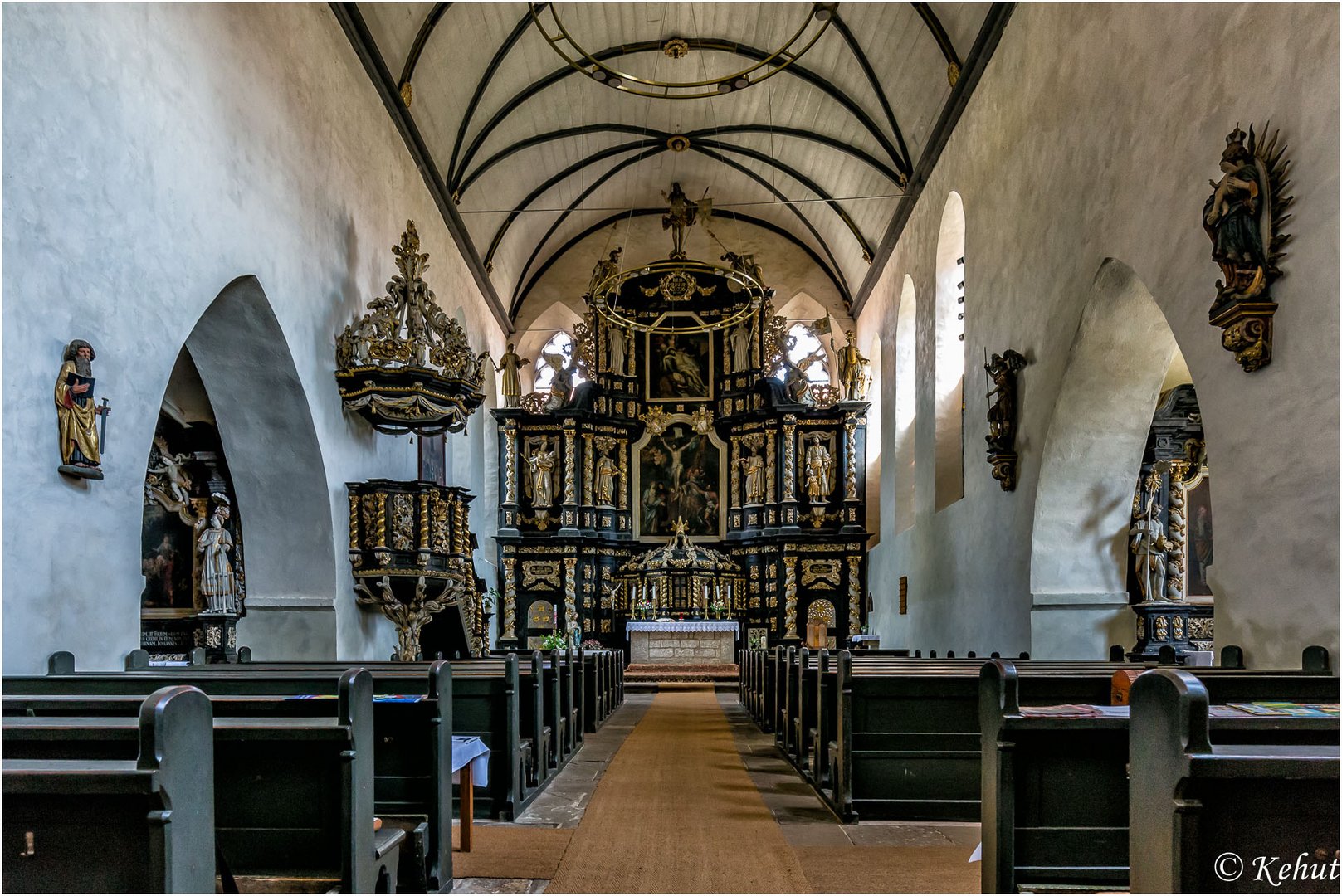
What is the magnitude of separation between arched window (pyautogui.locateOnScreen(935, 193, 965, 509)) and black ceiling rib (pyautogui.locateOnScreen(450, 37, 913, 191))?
1885 millimetres

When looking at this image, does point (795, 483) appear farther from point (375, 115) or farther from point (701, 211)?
point (375, 115)

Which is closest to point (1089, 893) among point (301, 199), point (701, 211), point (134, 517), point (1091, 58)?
point (134, 517)

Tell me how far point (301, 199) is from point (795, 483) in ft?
43.3

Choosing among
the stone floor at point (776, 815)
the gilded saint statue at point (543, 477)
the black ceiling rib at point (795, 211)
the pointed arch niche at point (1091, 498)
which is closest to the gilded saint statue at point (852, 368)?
the black ceiling rib at point (795, 211)

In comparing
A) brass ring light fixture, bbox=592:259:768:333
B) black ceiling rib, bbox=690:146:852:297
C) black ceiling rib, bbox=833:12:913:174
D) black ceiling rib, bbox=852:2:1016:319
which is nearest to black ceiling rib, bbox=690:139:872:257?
black ceiling rib, bbox=690:146:852:297

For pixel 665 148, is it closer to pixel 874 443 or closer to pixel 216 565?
pixel 874 443

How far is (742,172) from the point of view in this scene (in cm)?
2011

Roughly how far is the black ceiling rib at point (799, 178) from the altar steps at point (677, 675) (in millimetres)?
8002

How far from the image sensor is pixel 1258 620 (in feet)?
18.8

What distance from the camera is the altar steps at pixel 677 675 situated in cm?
1784

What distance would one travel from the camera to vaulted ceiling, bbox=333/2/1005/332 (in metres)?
12.5

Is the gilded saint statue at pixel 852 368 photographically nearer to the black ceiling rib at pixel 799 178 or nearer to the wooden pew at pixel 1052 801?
the black ceiling rib at pixel 799 178

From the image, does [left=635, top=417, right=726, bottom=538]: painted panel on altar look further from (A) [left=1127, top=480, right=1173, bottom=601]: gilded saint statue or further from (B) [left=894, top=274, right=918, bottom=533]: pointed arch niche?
(A) [left=1127, top=480, right=1173, bottom=601]: gilded saint statue

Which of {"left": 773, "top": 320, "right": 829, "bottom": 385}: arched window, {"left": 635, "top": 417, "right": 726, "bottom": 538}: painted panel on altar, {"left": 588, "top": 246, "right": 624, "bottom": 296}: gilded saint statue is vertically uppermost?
{"left": 588, "top": 246, "right": 624, "bottom": 296}: gilded saint statue
